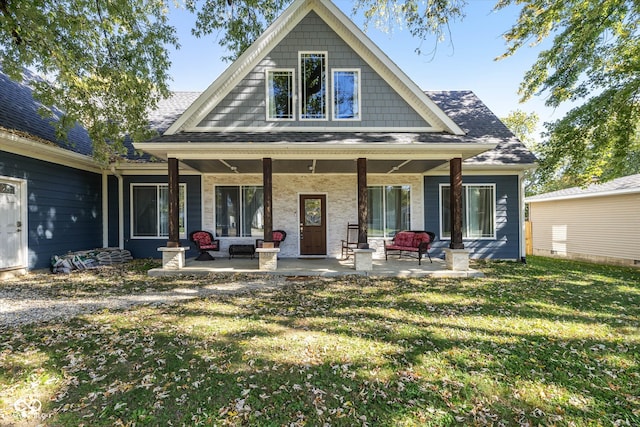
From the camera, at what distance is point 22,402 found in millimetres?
2455

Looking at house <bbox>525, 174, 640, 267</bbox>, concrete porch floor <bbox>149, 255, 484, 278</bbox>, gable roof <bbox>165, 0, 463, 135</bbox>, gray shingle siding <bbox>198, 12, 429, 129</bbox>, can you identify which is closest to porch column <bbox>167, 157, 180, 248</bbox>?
concrete porch floor <bbox>149, 255, 484, 278</bbox>

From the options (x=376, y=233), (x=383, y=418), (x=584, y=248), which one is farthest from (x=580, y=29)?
(x=383, y=418)

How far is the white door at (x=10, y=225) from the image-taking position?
22.8 feet

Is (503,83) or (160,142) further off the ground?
(503,83)

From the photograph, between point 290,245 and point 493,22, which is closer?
point 493,22

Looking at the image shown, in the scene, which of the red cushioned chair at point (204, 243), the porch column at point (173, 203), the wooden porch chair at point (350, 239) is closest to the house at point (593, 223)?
the wooden porch chair at point (350, 239)

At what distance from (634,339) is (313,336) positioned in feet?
13.1

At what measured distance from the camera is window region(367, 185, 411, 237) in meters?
10.2

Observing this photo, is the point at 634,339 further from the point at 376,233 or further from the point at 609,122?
the point at 609,122

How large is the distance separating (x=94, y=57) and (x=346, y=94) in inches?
255

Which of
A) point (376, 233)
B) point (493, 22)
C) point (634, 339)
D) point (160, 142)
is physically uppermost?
point (493, 22)

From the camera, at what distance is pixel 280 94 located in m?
8.20

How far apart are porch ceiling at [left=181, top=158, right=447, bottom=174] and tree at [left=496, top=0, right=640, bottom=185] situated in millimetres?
4006

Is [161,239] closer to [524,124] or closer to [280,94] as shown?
[280,94]
